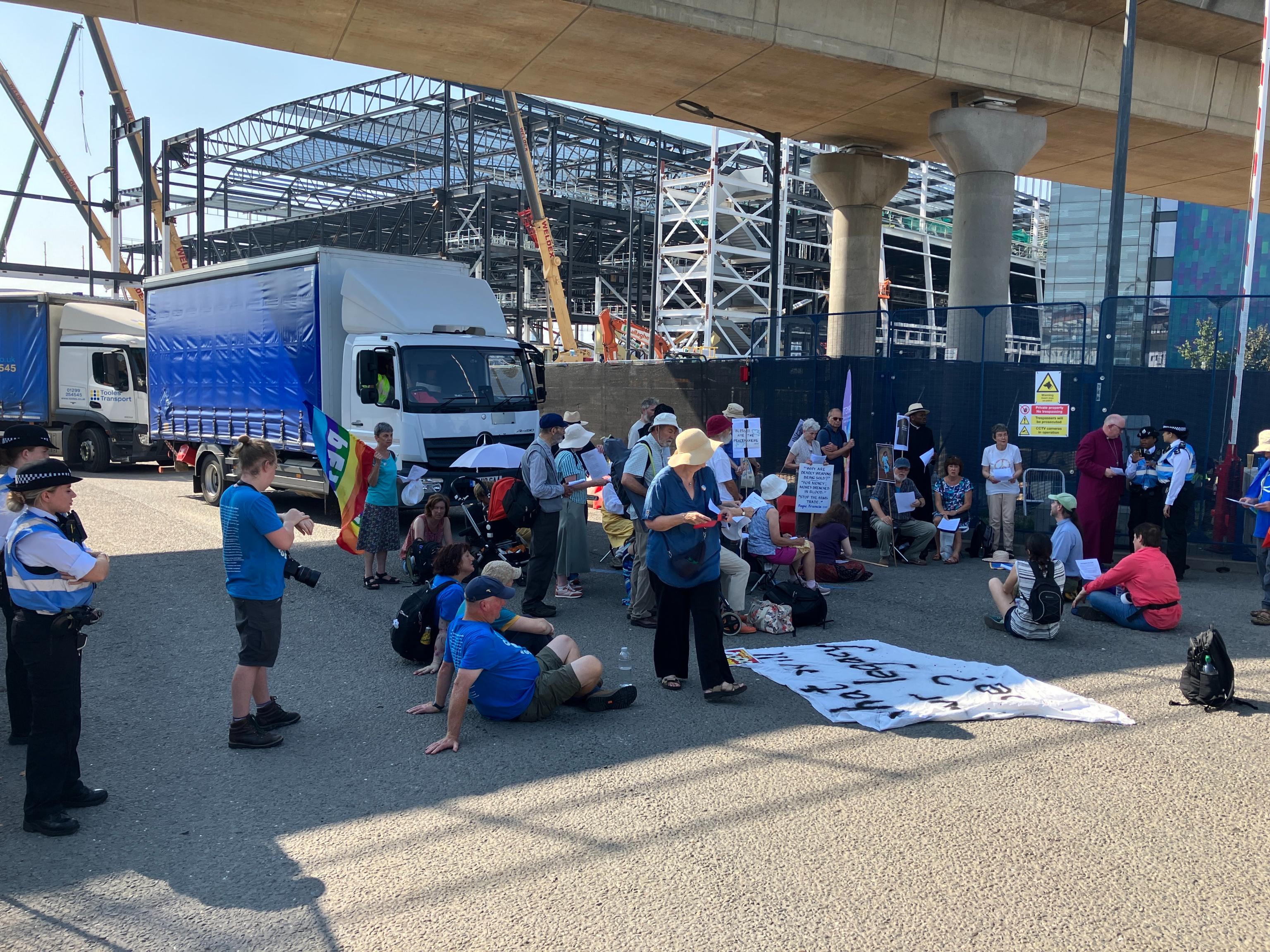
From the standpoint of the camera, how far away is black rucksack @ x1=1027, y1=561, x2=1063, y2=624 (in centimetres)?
812

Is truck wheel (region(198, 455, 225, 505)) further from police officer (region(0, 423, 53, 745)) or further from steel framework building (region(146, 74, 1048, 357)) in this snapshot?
steel framework building (region(146, 74, 1048, 357))

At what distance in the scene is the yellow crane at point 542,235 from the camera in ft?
98.2

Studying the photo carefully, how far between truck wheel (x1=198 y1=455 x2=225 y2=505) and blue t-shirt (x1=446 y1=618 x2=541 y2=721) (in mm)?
11701

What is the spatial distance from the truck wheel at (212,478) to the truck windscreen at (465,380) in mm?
4957

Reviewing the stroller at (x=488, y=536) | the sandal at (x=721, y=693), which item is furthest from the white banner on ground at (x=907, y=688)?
the stroller at (x=488, y=536)

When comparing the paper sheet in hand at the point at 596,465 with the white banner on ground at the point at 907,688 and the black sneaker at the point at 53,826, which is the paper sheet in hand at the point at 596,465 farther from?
the black sneaker at the point at 53,826

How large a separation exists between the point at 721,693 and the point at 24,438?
181 inches

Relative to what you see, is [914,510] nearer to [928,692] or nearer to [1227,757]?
[928,692]

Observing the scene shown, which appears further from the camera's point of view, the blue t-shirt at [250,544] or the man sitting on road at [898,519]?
the man sitting on road at [898,519]

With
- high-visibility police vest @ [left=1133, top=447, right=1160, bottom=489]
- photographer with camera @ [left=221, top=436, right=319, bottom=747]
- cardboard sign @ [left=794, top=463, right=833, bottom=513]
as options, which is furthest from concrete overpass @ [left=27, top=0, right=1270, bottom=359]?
photographer with camera @ [left=221, top=436, right=319, bottom=747]

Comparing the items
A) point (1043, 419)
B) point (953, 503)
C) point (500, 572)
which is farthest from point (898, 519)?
point (500, 572)

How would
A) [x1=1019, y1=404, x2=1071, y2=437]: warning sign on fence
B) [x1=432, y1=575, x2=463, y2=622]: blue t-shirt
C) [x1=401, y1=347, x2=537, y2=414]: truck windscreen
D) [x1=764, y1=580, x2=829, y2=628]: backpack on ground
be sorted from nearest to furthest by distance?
[x1=432, y1=575, x2=463, y2=622]: blue t-shirt, [x1=764, y1=580, x2=829, y2=628]: backpack on ground, [x1=1019, y1=404, x2=1071, y2=437]: warning sign on fence, [x1=401, y1=347, x2=537, y2=414]: truck windscreen

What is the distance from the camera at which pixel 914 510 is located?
12.7 meters

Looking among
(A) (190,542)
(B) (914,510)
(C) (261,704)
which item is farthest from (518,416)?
(C) (261,704)
